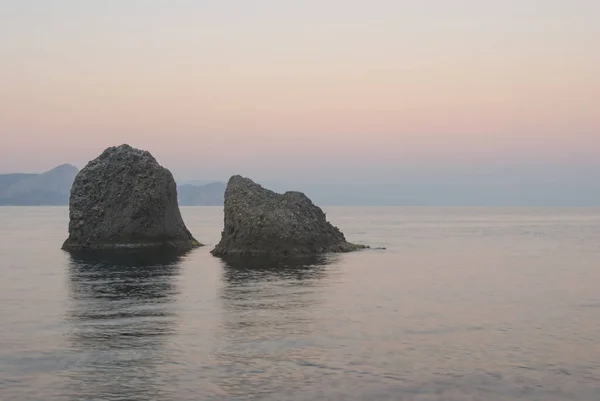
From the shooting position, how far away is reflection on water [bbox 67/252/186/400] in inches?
656

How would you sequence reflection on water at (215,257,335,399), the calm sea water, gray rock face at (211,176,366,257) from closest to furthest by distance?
the calm sea water
reflection on water at (215,257,335,399)
gray rock face at (211,176,366,257)

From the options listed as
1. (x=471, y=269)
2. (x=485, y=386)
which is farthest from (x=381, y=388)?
(x=471, y=269)

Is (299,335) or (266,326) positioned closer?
(299,335)

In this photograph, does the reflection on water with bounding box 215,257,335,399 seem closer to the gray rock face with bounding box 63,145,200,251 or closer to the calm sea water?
the calm sea water

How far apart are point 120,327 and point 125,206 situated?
42789mm

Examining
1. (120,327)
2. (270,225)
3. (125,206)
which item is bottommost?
(120,327)

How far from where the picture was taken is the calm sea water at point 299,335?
16500 millimetres

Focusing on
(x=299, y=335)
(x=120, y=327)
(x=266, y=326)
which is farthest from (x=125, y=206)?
(x=299, y=335)

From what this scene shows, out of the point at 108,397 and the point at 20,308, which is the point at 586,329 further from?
the point at 20,308

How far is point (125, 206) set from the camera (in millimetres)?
65625

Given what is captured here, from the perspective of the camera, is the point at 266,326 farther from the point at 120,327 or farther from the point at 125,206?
the point at 125,206

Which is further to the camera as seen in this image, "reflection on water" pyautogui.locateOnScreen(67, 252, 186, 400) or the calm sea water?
"reflection on water" pyautogui.locateOnScreen(67, 252, 186, 400)

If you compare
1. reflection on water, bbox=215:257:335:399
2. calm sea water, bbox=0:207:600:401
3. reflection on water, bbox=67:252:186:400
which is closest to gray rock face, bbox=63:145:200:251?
reflection on water, bbox=67:252:186:400

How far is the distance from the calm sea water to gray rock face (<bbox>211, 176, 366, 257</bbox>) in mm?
9786
